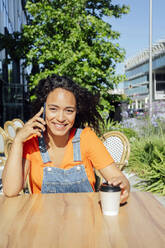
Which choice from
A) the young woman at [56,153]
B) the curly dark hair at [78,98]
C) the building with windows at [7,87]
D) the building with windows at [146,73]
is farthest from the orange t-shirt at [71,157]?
the building with windows at [146,73]

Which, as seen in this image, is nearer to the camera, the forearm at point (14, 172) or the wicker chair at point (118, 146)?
the forearm at point (14, 172)

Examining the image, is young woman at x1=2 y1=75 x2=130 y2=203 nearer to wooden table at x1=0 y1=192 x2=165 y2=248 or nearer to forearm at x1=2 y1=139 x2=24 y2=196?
forearm at x1=2 y1=139 x2=24 y2=196

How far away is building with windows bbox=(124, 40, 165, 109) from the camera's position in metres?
68.6

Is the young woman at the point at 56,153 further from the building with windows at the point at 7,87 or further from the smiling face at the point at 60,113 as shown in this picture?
the building with windows at the point at 7,87

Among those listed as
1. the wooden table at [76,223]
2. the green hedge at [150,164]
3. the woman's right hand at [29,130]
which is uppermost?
the woman's right hand at [29,130]

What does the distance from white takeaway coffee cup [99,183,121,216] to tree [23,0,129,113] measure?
965 cm

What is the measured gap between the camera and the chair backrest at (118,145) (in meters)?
3.11

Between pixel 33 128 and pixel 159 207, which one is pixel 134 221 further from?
pixel 33 128

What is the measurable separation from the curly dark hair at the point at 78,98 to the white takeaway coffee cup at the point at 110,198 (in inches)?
41.9

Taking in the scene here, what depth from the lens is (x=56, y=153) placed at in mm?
2461

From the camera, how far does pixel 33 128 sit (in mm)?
2432

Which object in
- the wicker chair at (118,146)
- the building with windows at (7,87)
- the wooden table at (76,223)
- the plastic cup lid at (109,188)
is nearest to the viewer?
the wooden table at (76,223)

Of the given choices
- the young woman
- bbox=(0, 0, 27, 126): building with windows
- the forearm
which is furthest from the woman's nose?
bbox=(0, 0, 27, 126): building with windows

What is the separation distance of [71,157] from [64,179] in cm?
18
